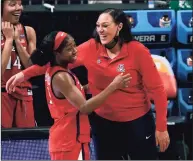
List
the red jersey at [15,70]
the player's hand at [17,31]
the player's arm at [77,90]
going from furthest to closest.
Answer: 1. the red jersey at [15,70]
2. the player's hand at [17,31]
3. the player's arm at [77,90]

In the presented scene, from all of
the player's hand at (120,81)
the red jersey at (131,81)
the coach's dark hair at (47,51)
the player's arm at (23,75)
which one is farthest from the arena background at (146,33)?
the player's hand at (120,81)

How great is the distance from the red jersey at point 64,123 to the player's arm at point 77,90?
54 millimetres

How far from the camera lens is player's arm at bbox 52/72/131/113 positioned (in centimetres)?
322

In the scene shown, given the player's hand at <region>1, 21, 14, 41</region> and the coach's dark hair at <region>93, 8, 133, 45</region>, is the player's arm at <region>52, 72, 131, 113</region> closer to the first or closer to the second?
the coach's dark hair at <region>93, 8, 133, 45</region>

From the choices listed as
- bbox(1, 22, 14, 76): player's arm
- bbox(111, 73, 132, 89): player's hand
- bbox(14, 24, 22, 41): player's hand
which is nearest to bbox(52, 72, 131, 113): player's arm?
bbox(111, 73, 132, 89): player's hand

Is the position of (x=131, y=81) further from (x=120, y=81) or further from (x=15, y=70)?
(x=15, y=70)

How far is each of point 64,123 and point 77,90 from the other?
0.72 ft

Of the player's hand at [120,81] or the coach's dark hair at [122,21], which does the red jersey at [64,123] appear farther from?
the coach's dark hair at [122,21]

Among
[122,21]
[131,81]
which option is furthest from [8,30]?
[131,81]

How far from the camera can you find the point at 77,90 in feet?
10.7

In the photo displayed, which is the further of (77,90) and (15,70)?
A: (15,70)

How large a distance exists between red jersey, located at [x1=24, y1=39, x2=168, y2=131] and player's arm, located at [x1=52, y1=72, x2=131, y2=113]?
156 millimetres

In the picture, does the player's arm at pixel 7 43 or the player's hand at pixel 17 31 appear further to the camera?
the player's hand at pixel 17 31

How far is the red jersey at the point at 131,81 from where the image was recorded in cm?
337
